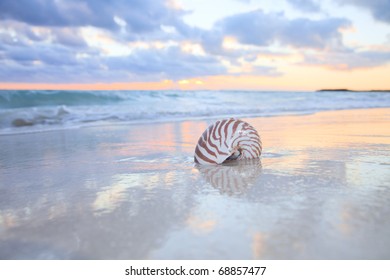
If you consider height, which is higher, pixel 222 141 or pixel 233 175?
pixel 222 141

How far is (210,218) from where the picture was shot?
6.57 feet

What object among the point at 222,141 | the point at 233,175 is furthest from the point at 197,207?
the point at 222,141

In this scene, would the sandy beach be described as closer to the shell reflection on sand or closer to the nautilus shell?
the shell reflection on sand

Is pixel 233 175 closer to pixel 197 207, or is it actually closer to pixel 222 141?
pixel 222 141

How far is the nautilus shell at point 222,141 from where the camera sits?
133 inches

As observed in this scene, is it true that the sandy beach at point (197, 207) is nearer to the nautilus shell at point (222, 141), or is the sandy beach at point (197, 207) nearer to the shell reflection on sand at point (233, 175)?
the shell reflection on sand at point (233, 175)

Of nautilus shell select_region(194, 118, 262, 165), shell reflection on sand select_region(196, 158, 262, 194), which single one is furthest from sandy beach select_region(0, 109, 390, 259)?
nautilus shell select_region(194, 118, 262, 165)

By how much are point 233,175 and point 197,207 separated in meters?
0.92

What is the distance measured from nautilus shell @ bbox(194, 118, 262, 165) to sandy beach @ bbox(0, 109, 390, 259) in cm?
13

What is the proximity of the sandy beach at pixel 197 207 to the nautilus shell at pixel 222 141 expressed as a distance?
0.13 metres

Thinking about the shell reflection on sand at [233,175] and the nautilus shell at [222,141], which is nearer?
the shell reflection on sand at [233,175]

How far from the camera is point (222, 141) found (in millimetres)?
3400

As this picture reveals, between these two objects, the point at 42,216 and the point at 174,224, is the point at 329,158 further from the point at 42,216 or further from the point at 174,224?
the point at 42,216

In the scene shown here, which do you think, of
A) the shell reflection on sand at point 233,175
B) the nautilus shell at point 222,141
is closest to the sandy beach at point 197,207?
the shell reflection on sand at point 233,175
